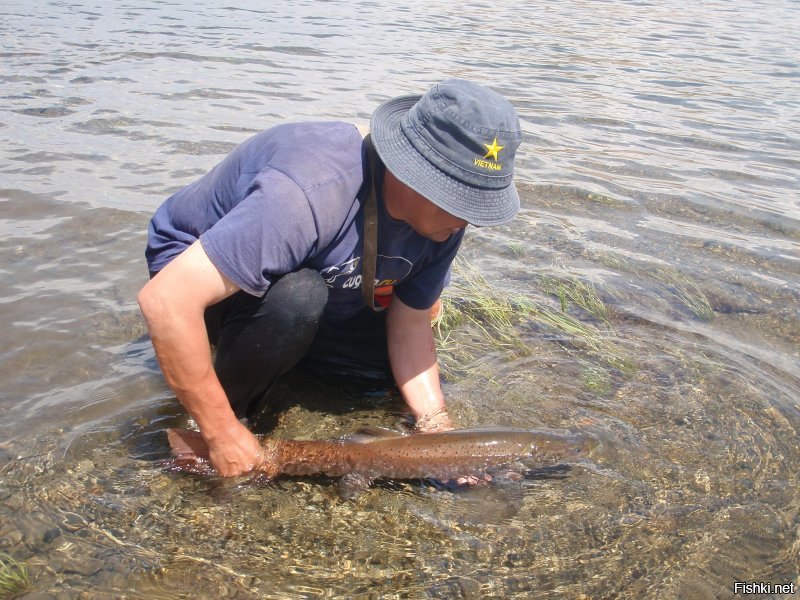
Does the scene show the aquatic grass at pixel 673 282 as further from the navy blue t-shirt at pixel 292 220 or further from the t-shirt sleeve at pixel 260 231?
the t-shirt sleeve at pixel 260 231

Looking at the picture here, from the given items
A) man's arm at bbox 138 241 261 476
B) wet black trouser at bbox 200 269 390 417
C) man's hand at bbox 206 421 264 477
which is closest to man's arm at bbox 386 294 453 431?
wet black trouser at bbox 200 269 390 417

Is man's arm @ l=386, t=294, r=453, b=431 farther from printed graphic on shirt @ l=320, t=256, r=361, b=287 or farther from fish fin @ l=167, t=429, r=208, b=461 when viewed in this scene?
fish fin @ l=167, t=429, r=208, b=461

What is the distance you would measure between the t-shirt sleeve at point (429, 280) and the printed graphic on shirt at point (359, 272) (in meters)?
0.15

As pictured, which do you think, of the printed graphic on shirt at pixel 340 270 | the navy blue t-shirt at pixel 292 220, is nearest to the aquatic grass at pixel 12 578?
the navy blue t-shirt at pixel 292 220

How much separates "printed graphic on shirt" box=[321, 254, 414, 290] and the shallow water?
3.04ft

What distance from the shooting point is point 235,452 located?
3.37 meters

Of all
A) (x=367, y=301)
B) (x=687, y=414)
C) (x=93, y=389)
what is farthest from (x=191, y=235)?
(x=687, y=414)

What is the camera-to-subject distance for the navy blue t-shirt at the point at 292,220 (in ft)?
9.87

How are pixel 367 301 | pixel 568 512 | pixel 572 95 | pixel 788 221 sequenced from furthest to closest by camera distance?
pixel 572 95 → pixel 788 221 → pixel 367 301 → pixel 568 512

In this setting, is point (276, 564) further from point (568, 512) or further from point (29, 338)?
point (29, 338)

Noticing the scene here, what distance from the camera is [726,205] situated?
7598mm

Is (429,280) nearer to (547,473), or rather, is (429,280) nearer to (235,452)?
(547,473)

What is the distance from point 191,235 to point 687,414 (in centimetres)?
287

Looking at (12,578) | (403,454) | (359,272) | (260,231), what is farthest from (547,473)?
(12,578)
